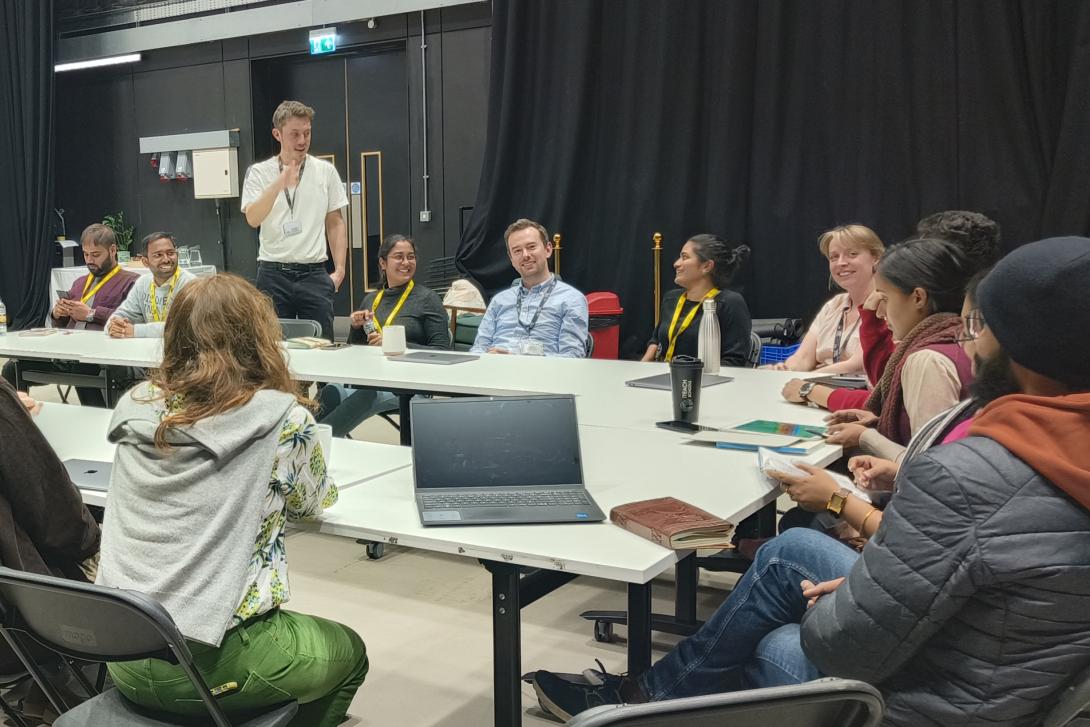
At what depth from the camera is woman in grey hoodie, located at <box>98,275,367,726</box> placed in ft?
5.40

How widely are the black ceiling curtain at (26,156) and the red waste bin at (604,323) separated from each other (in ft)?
22.0

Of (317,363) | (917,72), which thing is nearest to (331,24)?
(917,72)

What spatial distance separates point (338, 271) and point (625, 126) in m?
2.59

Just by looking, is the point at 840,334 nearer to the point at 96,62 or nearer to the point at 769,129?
the point at 769,129

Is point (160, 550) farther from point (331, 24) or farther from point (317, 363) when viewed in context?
point (331, 24)

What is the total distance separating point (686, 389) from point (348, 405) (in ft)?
6.74

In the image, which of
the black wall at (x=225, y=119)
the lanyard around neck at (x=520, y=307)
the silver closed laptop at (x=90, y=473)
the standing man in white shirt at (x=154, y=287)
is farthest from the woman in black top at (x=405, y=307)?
the black wall at (x=225, y=119)

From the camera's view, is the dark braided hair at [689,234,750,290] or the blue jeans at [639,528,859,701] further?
the dark braided hair at [689,234,750,290]

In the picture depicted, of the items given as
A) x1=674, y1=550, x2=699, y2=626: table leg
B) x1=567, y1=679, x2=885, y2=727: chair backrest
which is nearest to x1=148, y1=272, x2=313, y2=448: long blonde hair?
x1=567, y1=679, x2=885, y2=727: chair backrest

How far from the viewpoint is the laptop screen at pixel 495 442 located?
2041 millimetres

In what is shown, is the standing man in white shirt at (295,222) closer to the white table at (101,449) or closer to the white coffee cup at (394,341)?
the white coffee cup at (394,341)

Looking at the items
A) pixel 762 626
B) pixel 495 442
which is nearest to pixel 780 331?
pixel 495 442

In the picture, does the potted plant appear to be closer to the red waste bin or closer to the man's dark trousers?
the man's dark trousers

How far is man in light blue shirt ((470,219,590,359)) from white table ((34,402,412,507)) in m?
1.90
